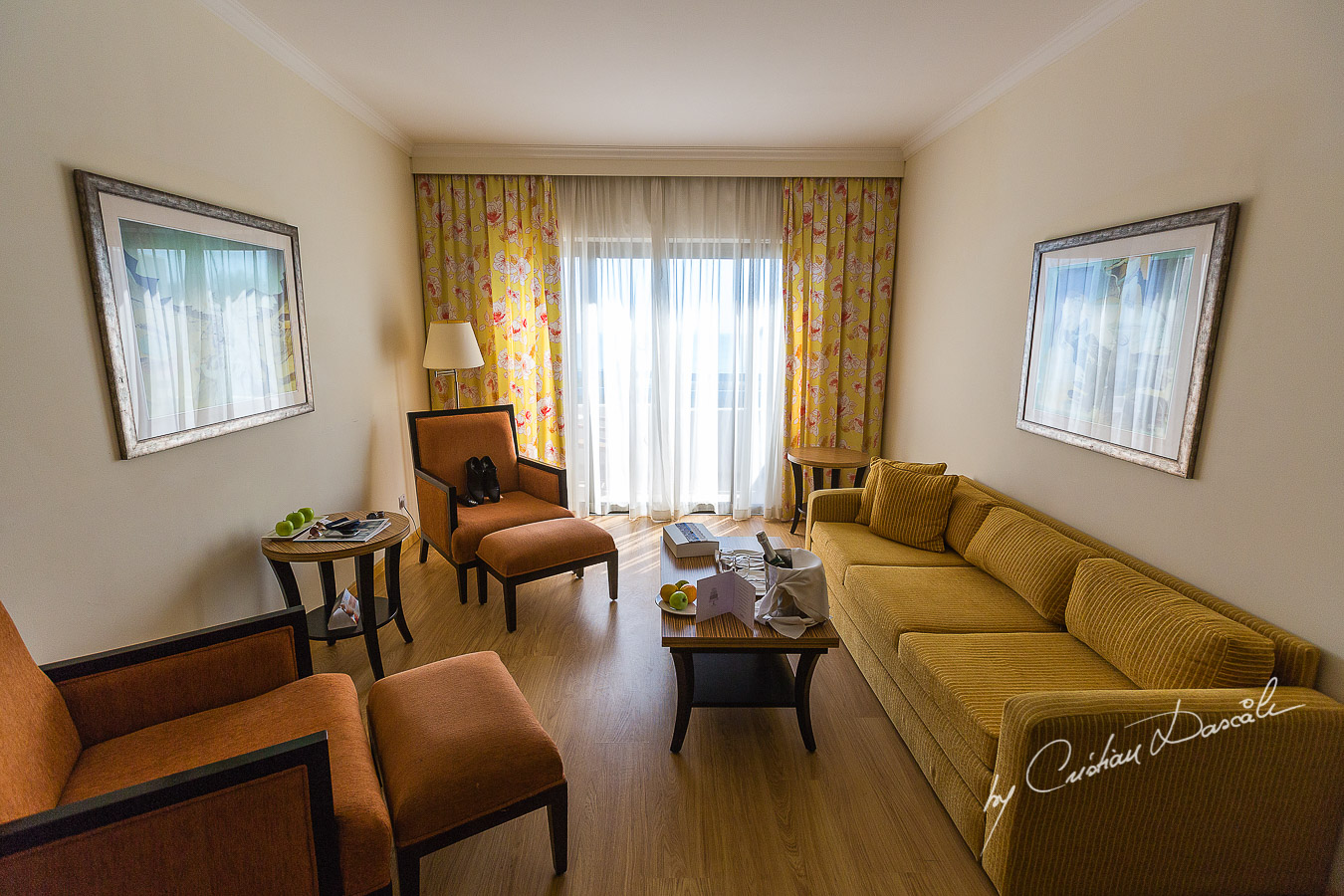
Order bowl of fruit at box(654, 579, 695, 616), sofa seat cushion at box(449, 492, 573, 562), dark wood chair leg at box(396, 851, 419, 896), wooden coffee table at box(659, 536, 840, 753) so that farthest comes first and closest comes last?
sofa seat cushion at box(449, 492, 573, 562) < bowl of fruit at box(654, 579, 695, 616) < wooden coffee table at box(659, 536, 840, 753) < dark wood chair leg at box(396, 851, 419, 896)

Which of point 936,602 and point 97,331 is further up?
point 97,331

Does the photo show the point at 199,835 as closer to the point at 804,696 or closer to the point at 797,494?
the point at 804,696

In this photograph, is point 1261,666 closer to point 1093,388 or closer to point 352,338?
point 1093,388

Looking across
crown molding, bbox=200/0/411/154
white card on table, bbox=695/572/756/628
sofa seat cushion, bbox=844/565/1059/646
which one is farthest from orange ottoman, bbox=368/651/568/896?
crown molding, bbox=200/0/411/154

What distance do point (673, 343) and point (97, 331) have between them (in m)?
3.33

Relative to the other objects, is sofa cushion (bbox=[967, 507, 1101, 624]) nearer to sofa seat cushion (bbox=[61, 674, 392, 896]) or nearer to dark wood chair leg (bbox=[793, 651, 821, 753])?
dark wood chair leg (bbox=[793, 651, 821, 753])

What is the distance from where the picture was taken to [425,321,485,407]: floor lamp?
13.0ft

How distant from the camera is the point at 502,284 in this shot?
450 centimetres

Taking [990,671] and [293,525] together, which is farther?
[293,525]

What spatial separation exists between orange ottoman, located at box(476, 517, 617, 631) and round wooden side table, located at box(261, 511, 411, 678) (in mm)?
462

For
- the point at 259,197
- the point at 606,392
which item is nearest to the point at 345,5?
the point at 259,197

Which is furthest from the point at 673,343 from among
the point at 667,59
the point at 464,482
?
the point at 667,59

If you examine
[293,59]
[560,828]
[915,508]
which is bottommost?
[560,828]

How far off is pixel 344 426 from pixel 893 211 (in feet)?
12.8
